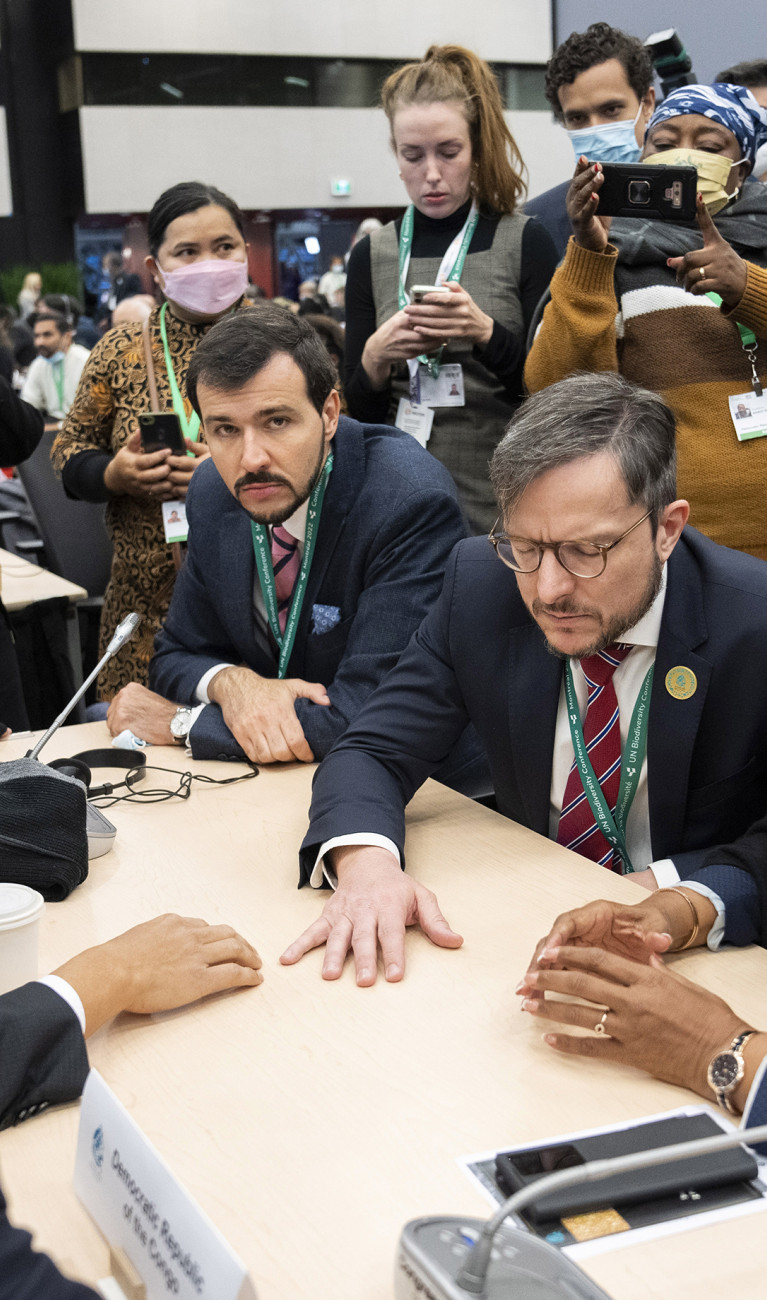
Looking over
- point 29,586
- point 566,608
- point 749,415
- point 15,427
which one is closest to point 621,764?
point 566,608

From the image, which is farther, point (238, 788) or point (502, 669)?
point (238, 788)

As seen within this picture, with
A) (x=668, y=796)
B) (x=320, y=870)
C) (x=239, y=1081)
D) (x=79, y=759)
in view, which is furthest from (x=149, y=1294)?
(x=79, y=759)

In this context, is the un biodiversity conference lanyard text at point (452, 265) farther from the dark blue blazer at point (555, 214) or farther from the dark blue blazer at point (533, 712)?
the dark blue blazer at point (533, 712)

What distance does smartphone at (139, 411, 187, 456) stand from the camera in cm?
274

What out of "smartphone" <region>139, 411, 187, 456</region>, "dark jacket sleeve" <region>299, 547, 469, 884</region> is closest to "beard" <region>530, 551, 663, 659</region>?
"dark jacket sleeve" <region>299, 547, 469, 884</region>

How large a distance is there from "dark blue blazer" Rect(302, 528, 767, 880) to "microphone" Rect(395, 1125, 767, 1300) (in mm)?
786

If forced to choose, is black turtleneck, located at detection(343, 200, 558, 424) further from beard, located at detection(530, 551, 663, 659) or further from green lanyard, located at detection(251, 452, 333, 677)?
beard, located at detection(530, 551, 663, 659)

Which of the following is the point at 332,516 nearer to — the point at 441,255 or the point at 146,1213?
the point at 441,255

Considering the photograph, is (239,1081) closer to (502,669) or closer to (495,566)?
(502,669)

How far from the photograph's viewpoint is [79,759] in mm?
2027

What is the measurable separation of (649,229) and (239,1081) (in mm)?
1753

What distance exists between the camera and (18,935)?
121 cm

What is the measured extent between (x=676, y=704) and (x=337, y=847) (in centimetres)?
49

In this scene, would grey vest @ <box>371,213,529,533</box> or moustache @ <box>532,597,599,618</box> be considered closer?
moustache @ <box>532,597,599,618</box>
